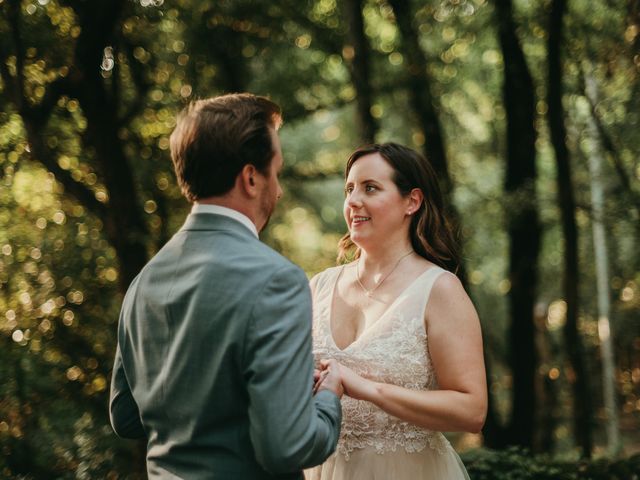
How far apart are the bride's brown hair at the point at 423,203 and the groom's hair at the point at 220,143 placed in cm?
121

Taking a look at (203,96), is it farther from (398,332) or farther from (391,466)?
(391,466)

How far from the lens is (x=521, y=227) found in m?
8.66

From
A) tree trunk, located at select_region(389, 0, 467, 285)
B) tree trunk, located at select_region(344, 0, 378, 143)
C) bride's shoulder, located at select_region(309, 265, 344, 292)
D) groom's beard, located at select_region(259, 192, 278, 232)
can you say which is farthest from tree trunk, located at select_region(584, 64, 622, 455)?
groom's beard, located at select_region(259, 192, 278, 232)

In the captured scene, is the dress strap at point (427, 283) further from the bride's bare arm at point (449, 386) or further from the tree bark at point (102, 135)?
the tree bark at point (102, 135)

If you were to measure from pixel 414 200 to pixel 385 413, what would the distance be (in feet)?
3.10

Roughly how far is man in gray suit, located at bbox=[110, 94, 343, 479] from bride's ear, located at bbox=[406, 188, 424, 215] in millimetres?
1178

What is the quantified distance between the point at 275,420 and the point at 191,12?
23.3 ft

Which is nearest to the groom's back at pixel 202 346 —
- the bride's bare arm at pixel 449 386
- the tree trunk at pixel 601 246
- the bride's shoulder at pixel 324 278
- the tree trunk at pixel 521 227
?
the bride's bare arm at pixel 449 386

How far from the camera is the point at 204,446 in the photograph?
1.98 meters

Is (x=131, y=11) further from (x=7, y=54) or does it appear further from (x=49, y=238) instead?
(x=49, y=238)

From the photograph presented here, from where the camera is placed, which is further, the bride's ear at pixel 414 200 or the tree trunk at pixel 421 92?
the tree trunk at pixel 421 92

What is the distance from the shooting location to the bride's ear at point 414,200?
10.6 feet

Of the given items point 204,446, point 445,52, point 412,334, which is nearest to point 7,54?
point 412,334

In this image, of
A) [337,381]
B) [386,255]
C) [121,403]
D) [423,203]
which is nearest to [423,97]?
[423,203]
